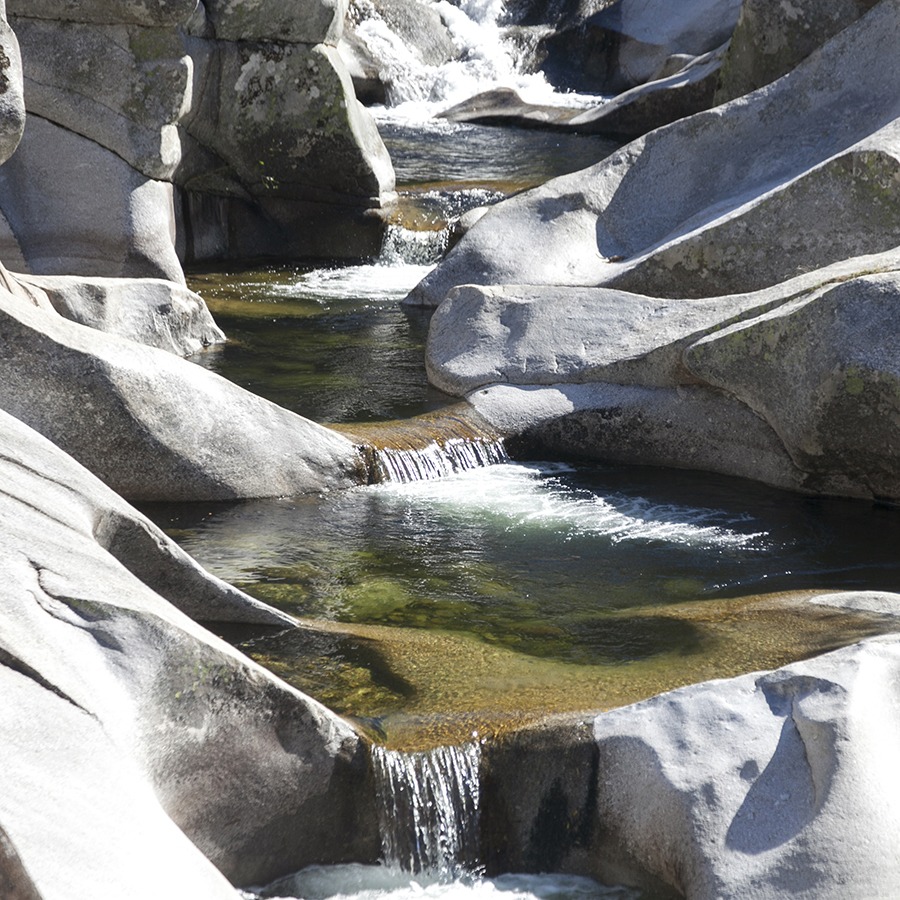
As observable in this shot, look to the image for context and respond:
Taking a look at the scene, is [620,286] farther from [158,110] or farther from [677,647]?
[677,647]

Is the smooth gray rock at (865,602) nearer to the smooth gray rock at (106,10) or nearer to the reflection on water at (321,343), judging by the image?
the reflection on water at (321,343)

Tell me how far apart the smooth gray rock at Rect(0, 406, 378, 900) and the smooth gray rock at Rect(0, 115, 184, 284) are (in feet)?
20.9

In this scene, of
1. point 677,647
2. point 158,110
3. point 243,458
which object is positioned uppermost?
point 158,110

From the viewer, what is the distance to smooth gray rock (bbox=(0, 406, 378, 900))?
3.18 meters

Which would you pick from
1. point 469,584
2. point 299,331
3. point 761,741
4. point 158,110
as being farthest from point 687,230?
point 761,741

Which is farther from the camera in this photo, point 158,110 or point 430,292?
point 430,292

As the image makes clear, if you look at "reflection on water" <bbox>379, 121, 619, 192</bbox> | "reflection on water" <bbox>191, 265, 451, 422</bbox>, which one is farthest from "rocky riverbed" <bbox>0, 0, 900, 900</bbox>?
"reflection on water" <bbox>379, 121, 619, 192</bbox>

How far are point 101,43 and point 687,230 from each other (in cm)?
451

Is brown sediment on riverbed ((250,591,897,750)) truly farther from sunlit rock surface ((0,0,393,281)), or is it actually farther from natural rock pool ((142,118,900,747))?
sunlit rock surface ((0,0,393,281))

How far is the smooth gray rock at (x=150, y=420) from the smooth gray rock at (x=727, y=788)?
312 centimetres

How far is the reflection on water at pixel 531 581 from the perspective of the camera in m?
4.98

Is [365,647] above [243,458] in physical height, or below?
below

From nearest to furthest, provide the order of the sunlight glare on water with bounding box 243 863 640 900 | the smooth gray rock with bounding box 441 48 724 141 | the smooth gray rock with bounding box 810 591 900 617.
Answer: the sunlight glare on water with bounding box 243 863 640 900 → the smooth gray rock with bounding box 810 591 900 617 → the smooth gray rock with bounding box 441 48 724 141

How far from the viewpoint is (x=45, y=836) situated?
3.02 meters
